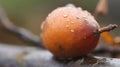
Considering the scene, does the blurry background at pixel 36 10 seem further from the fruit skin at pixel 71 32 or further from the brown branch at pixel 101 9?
the fruit skin at pixel 71 32

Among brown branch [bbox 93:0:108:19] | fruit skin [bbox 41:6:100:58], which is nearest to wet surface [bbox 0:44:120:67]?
fruit skin [bbox 41:6:100:58]

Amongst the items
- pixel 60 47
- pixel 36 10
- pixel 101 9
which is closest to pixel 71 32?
pixel 60 47

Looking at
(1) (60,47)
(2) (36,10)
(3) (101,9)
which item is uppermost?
(2) (36,10)

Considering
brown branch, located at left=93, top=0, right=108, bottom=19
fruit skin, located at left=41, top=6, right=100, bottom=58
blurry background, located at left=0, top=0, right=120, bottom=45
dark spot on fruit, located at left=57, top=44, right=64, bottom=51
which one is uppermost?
blurry background, located at left=0, top=0, right=120, bottom=45

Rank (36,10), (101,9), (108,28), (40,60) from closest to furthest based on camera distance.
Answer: (108,28) → (40,60) → (101,9) → (36,10)

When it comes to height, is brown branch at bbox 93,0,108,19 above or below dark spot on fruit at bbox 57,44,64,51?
above

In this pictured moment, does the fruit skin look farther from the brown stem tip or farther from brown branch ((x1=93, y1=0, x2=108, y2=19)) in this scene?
brown branch ((x1=93, y1=0, x2=108, y2=19))

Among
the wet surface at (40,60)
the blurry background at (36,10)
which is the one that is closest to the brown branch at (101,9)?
the wet surface at (40,60)

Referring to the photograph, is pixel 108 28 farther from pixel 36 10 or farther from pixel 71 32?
pixel 36 10
